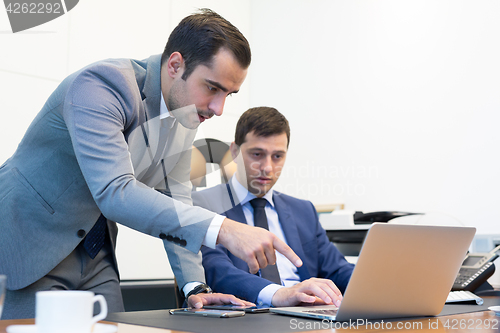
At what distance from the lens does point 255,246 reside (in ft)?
2.96

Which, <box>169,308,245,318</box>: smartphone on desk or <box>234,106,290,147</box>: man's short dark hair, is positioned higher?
<box>234,106,290,147</box>: man's short dark hair

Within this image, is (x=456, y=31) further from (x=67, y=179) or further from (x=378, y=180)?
(x=67, y=179)

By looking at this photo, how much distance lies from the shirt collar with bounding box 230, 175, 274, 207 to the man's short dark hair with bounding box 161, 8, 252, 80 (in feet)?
2.06

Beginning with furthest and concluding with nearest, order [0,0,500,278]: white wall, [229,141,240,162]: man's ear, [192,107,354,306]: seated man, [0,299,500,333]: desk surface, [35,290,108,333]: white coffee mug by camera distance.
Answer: [0,0,500,278]: white wall < [229,141,240,162]: man's ear < [192,107,354,306]: seated man < [0,299,500,333]: desk surface < [35,290,108,333]: white coffee mug

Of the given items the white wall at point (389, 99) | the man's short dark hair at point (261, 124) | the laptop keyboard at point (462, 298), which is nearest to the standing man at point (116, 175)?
the man's short dark hair at point (261, 124)

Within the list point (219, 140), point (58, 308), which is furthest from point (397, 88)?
point (58, 308)

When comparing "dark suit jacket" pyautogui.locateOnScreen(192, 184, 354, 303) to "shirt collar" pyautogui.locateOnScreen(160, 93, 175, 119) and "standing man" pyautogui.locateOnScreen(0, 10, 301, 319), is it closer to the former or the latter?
"standing man" pyautogui.locateOnScreen(0, 10, 301, 319)

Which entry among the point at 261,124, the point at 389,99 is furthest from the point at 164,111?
the point at 389,99

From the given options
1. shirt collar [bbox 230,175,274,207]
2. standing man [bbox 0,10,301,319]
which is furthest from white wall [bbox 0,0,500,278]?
standing man [bbox 0,10,301,319]

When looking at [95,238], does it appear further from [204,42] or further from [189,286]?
[204,42]

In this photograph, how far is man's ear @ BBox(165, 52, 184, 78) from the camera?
1.35 meters

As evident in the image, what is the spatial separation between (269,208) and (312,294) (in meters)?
0.74

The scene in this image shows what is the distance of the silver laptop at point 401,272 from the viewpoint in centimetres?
86

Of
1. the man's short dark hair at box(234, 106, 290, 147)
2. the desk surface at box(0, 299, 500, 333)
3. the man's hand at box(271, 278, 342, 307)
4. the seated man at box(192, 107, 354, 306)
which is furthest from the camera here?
the man's short dark hair at box(234, 106, 290, 147)
